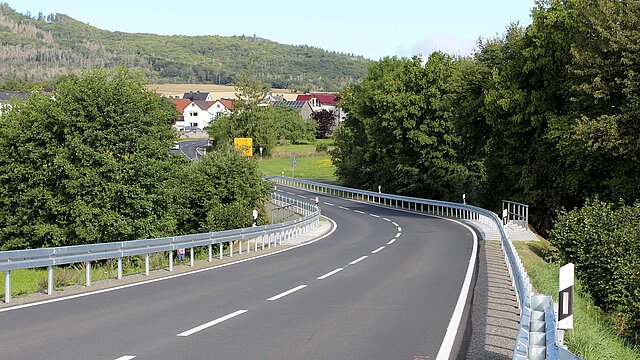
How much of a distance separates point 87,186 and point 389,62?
49422 millimetres

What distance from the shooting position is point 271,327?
35.6 feet

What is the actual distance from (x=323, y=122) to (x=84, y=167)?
390 feet

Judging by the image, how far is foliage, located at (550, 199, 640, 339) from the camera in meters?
21.4

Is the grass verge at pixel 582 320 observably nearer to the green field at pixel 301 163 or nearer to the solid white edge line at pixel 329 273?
the solid white edge line at pixel 329 273

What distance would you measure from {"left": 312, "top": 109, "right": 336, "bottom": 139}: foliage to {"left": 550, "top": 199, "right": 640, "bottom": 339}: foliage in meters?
123

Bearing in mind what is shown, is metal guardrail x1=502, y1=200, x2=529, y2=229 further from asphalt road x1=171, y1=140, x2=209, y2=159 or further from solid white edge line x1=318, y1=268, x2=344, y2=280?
asphalt road x1=171, y1=140, x2=209, y2=159

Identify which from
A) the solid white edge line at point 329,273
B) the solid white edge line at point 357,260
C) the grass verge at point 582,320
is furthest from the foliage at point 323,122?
the solid white edge line at point 329,273

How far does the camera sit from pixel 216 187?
141 ft

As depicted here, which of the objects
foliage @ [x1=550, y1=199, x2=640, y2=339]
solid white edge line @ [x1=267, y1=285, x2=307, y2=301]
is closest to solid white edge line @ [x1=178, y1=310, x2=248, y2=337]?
solid white edge line @ [x1=267, y1=285, x2=307, y2=301]

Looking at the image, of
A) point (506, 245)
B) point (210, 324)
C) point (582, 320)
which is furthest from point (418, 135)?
point (210, 324)

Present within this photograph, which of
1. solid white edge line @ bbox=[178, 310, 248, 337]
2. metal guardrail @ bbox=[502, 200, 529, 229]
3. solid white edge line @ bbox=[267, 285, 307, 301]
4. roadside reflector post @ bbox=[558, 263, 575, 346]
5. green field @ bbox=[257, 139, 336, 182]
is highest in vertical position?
roadside reflector post @ bbox=[558, 263, 575, 346]

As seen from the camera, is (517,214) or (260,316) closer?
(260,316)

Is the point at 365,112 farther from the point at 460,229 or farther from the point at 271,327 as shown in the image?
the point at 271,327

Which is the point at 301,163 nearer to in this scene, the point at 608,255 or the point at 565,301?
the point at 608,255
